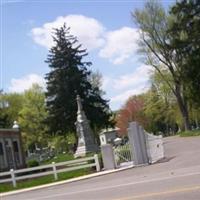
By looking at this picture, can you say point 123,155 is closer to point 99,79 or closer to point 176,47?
point 176,47

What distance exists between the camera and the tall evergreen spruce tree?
7412cm

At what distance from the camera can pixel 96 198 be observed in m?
15.1

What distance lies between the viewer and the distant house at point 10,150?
49938 mm

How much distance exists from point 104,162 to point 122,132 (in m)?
102

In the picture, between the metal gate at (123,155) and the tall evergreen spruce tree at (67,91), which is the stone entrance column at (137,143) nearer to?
the metal gate at (123,155)

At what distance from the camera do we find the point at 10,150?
172 ft

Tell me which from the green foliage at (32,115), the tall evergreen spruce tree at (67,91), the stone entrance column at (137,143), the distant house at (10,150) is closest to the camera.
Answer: the stone entrance column at (137,143)

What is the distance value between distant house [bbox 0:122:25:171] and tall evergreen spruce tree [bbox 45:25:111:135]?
19.0 meters

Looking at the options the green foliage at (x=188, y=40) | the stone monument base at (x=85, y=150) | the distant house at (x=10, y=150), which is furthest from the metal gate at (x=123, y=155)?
the green foliage at (x=188, y=40)

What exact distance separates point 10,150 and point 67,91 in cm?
2324

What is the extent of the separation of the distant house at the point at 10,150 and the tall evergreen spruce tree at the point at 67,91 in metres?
19.0

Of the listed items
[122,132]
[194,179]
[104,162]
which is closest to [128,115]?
[122,132]

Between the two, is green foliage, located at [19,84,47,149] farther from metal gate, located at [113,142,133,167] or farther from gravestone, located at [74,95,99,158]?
metal gate, located at [113,142,133,167]

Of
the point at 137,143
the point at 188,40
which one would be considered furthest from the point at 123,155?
the point at 188,40
